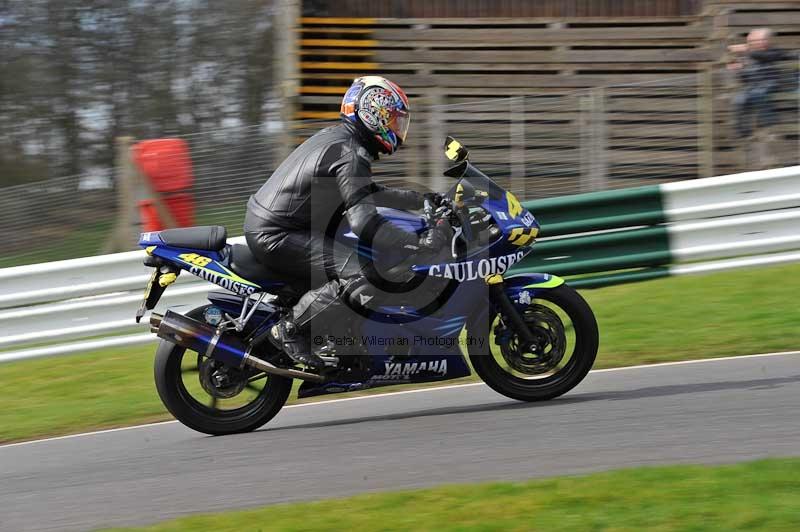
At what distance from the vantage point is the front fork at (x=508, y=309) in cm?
619

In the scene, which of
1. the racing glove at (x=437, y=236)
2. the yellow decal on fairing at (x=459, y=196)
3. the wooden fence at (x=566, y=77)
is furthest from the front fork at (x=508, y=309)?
the wooden fence at (x=566, y=77)

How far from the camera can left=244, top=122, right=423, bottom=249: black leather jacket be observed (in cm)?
595

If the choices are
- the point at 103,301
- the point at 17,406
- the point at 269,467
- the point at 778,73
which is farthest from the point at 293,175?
the point at 778,73

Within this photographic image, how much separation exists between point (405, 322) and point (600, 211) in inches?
158

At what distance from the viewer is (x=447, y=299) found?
20.5 feet

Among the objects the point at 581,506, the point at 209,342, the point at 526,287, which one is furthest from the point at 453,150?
the point at 581,506

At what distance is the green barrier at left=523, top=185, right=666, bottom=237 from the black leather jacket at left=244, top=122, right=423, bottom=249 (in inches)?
147

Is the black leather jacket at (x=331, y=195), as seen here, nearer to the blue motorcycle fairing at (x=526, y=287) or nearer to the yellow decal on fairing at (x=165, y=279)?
the yellow decal on fairing at (x=165, y=279)

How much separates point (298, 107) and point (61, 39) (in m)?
4.91

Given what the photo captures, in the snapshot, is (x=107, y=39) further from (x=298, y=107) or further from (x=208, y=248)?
(x=208, y=248)

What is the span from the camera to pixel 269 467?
5602 mm

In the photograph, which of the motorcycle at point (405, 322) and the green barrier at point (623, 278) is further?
the green barrier at point (623, 278)

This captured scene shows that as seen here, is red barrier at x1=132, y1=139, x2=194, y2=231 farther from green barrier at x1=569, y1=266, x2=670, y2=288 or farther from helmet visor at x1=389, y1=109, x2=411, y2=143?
helmet visor at x1=389, y1=109, x2=411, y2=143

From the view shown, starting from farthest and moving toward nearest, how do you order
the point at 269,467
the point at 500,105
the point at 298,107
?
1. the point at 298,107
2. the point at 500,105
3. the point at 269,467
